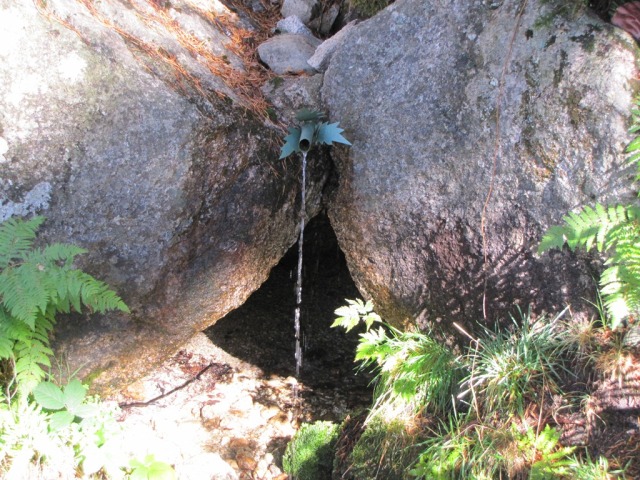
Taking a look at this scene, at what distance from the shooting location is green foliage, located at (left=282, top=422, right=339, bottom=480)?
3.70 metres

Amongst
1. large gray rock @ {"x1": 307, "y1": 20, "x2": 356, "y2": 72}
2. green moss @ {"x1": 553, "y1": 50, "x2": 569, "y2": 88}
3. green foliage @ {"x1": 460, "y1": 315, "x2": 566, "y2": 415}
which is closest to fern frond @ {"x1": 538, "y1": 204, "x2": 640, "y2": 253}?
green foliage @ {"x1": 460, "y1": 315, "x2": 566, "y2": 415}

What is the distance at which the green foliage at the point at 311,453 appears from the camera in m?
3.70

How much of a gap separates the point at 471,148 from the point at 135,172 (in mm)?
1996

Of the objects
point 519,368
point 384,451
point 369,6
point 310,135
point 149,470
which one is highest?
point 369,6

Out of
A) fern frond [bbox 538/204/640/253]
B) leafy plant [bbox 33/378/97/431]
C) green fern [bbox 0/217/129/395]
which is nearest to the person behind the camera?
fern frond [bbox 538/204/640/253]

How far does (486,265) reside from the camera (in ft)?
11.2

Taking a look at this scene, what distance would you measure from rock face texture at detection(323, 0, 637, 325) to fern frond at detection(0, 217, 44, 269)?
6.21 feet

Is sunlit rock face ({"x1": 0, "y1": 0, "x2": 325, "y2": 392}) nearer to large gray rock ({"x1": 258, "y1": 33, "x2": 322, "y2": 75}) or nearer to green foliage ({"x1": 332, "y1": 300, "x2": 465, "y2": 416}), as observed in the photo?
large gray rock ({"x1": 258, "y1": 33, "x2": 322, "y2": 75})

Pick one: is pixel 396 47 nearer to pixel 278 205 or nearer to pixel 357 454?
pixel 278 205

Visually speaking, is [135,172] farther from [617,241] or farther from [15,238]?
[617,241]

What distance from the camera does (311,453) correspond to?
12.2ft

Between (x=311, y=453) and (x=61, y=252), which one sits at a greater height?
(x=61, y=252)

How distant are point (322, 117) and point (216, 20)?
5.10 ft

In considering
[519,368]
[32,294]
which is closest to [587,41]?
[519,368]
